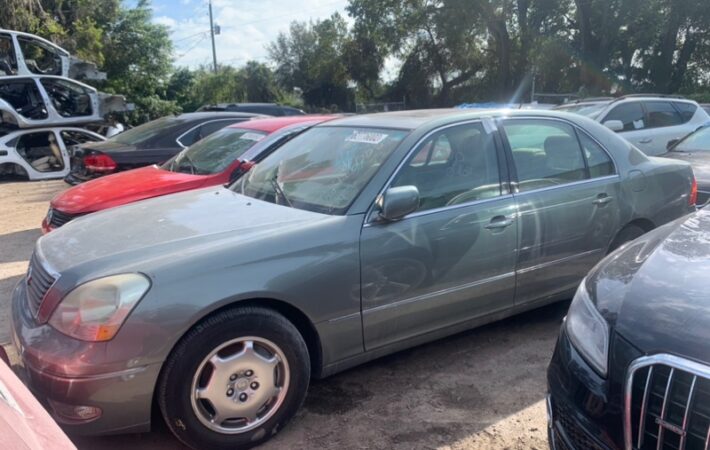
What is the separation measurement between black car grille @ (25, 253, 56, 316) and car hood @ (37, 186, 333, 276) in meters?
0.06

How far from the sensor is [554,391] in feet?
7.98

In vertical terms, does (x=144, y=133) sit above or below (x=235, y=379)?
above

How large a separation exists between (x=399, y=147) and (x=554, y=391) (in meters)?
1.68

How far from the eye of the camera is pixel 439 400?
3.38 meters

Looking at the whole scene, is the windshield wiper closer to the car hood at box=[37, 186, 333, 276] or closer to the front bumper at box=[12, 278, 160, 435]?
the car hood at box=[37, 186, 333, 276]

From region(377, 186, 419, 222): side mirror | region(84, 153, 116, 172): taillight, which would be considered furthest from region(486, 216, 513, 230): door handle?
region(84, 153, 116, 172): taillight

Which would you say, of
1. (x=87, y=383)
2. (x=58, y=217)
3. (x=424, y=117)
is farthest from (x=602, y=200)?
(x=58, y=217)

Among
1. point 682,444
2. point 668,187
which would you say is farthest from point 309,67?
point 682,444

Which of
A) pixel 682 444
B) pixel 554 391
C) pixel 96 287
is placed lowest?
pixel 554 391

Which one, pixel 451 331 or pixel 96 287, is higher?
pixel 96 287

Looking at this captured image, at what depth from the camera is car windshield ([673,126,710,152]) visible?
724 cm

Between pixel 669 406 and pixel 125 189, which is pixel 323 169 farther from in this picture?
pixel 125 189

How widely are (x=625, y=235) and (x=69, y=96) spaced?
13261mm

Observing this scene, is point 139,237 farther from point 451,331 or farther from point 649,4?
point 649,4
